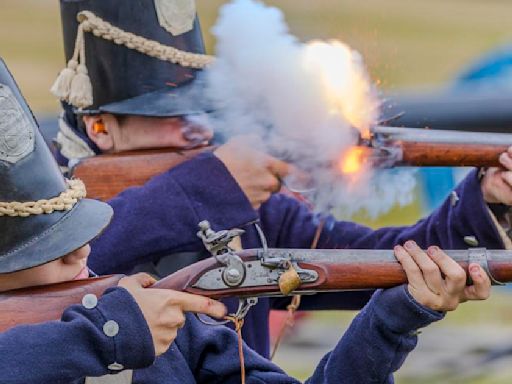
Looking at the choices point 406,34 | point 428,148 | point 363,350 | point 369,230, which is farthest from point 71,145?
point 406,34

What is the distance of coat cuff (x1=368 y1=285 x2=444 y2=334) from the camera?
4.07 m

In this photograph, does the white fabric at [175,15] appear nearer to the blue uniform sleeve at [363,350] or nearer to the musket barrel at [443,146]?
the musket barrel at [443,146]

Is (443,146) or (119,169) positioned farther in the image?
(119,169)

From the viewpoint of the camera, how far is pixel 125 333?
3852 millimetres

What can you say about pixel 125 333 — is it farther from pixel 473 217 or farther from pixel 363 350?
pixel 473 217

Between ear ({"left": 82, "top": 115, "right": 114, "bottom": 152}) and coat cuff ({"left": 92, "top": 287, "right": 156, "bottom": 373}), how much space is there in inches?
64.7

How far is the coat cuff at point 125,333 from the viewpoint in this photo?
3848 millimetres

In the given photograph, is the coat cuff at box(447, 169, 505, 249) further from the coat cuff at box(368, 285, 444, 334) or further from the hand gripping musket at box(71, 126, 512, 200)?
the coat cuff at box(368, 285, 444, 334)

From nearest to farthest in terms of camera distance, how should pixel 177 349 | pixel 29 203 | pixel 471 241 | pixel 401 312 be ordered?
1. pixel 29 203
2. pixel 401 312
3. pixel 177 349
4. pixel 471 241

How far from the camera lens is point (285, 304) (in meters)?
5.37

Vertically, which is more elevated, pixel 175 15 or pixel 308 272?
pixel 175 15

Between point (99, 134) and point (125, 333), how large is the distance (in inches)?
69.5

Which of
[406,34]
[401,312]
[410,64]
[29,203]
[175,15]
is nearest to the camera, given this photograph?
[29,203]

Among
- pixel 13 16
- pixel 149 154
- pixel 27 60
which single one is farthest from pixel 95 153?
pixel 13 16
